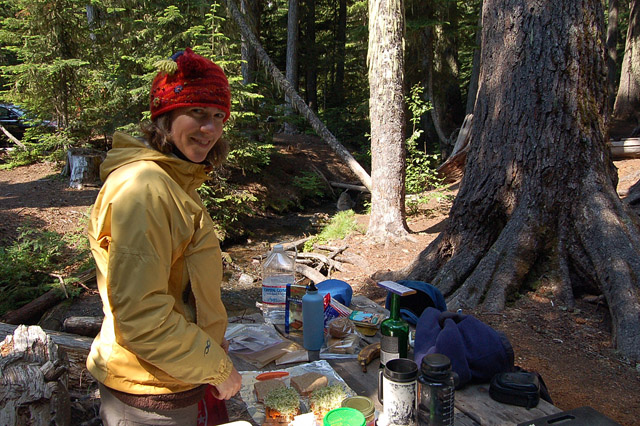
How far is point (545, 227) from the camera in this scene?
437 centimetres

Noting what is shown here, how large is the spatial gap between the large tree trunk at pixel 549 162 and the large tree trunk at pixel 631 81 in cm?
1228

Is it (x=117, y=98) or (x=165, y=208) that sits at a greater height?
(x=117, y=98)

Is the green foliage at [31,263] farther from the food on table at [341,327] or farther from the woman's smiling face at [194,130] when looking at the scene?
the woman's smiling face at [194,130]

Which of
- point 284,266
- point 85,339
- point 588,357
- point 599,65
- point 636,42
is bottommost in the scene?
point 588,357

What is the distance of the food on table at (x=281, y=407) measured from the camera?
183cm

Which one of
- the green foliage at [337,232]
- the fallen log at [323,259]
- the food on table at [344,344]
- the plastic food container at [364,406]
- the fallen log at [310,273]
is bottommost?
the fallen log at [310,273]

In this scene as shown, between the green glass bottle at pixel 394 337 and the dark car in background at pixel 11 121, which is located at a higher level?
the dark car in background at pixel 11 121

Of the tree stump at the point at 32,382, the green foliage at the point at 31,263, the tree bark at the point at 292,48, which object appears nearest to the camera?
the tree stump at the point at 32,382

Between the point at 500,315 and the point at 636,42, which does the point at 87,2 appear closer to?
the point at 500,315

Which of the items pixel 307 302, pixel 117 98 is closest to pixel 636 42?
pixel 117 98

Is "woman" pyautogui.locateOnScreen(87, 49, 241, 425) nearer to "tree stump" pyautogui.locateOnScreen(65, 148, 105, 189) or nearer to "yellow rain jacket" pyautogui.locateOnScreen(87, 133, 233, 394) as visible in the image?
"yellow rain jacket" pyautogui.locateOnScreen(87, 133, 233, 394)

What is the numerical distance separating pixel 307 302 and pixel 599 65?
12.7ft

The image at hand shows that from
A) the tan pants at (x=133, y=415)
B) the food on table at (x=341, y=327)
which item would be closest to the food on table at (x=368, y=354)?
the food on table at (x=341, y=327)

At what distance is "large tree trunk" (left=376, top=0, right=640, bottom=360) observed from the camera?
4.20 meters
